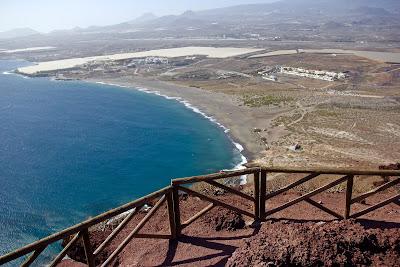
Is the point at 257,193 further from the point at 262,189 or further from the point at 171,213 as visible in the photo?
the point at 171,213

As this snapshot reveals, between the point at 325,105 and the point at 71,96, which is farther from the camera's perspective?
the point at 71,96

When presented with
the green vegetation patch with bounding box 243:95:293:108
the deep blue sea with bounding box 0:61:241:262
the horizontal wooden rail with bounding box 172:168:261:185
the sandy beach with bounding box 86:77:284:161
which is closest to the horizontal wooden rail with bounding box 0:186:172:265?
the horizontal wooden rail with bounding box 172:168:261:185

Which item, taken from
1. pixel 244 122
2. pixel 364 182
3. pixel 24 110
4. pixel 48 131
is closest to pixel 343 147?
pixel 244 122

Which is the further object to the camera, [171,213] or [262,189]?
[262,189]

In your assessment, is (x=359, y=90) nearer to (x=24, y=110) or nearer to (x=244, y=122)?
(x=244, y=122)

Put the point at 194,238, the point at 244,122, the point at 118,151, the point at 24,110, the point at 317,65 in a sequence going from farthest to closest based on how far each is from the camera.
→ the point at 317,65 → the point at 24,110 → the point at 244,122 → the point at 118,151 → the point at 194,238

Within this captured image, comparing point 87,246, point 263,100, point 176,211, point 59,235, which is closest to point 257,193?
point 176,211

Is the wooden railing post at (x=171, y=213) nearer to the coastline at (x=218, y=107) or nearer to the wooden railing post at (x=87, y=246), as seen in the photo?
the wooden railing post at (x=87, y=246)
